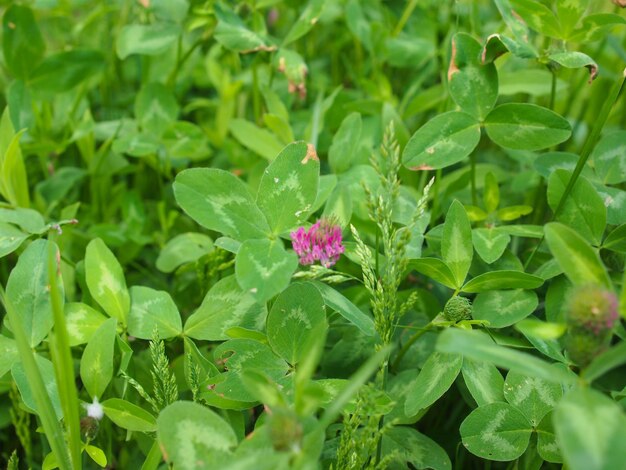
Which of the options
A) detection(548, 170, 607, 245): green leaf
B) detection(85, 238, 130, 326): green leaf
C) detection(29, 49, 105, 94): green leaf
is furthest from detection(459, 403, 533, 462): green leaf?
detection(29, 49, 105, 94): green leaf

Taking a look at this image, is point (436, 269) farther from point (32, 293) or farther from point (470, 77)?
point (32, 293)

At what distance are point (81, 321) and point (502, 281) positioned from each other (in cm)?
70

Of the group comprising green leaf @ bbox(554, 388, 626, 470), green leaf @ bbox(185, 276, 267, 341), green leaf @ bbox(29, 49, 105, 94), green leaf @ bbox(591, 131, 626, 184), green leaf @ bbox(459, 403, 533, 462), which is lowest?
green leaf @ bbox(459, 403, 533, 462)

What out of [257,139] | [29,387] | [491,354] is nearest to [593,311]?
[491,354]

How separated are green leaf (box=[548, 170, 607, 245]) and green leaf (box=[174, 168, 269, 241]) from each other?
528 millimetres

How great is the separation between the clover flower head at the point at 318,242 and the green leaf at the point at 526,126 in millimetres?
365

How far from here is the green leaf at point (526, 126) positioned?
1211mm

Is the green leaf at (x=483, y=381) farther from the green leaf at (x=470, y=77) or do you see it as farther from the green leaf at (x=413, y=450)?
the green leaf at (x=470, y=77)

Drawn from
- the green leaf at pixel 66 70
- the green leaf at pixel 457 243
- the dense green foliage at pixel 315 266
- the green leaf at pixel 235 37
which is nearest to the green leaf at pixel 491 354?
the dense green foliage at pixel 315 266

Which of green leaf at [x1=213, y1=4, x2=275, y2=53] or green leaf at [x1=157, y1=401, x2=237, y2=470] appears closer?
green leaf at [x1=157, y1=401, x2=237, y2=470]

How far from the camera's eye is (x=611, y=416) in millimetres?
Answer: 673

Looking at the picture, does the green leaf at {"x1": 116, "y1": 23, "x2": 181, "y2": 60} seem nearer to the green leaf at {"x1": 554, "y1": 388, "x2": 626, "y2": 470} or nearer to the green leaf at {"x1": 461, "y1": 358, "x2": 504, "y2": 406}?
the green leaf at {"x1": 461, "y1": 358, "x2": 504, "y2": 406}

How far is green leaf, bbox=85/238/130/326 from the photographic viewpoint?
3.77 feet

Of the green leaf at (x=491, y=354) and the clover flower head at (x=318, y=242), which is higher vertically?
the green leaf at (x=491, y=354)
